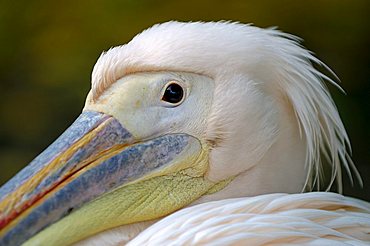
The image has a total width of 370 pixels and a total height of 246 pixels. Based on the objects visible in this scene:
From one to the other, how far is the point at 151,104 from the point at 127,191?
11.0 inches

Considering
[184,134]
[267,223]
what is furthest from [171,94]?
[267,223]

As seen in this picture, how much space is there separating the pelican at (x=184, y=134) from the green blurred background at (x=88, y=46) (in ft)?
6.51

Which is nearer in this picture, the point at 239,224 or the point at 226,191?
the point at 239,224

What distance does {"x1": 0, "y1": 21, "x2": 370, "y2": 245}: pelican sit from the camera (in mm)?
2441

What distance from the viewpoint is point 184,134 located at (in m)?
2.56

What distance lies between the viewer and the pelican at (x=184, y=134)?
244 cm

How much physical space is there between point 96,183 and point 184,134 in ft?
1.04

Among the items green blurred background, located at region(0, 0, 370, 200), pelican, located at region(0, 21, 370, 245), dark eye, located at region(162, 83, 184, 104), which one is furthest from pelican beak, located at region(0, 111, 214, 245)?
green blurred background, located at region(0, 0, 370, 200)

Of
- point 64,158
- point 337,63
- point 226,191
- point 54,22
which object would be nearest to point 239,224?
point 226,191

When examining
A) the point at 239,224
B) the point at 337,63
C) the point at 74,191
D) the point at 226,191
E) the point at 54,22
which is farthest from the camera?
the point at 54,22

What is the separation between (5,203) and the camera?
7.70 ft

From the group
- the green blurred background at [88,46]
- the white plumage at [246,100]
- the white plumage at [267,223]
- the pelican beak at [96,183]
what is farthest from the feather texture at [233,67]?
the green blurred background at [88,46]

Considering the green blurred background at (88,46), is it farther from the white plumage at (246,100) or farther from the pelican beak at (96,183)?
the pelican beak at (96,183)

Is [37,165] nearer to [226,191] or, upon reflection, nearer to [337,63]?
[226,191]
